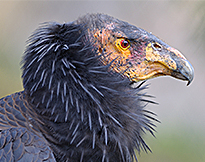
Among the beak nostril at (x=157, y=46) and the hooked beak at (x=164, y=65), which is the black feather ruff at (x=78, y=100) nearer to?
the hooked beak at (x=164, y=65)

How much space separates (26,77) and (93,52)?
598 millimetres

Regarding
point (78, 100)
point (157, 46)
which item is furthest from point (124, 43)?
point (78, 100)

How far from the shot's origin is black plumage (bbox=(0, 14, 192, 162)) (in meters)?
1.76

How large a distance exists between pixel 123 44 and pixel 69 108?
74 centimetres

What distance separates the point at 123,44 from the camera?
2078 mm

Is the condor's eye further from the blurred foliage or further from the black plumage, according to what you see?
the blurred foliage

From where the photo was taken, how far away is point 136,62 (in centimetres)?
209

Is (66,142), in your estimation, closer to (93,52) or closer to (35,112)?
(35,112)

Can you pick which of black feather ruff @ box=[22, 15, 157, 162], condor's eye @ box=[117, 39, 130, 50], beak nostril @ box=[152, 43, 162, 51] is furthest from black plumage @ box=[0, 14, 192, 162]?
beak nostril @ box=[152, 43, 162, 51]

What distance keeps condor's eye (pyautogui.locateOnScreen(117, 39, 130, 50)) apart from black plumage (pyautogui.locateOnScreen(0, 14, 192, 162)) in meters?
0.13

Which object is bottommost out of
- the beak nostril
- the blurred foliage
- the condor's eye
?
the blurred foliage

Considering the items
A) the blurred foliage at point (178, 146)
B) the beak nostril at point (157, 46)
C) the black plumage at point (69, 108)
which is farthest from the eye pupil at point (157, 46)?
the blurred foliage at point (178, 146)

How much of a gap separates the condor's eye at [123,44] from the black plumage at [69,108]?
13 cm

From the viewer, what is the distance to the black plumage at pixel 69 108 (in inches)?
69.3
